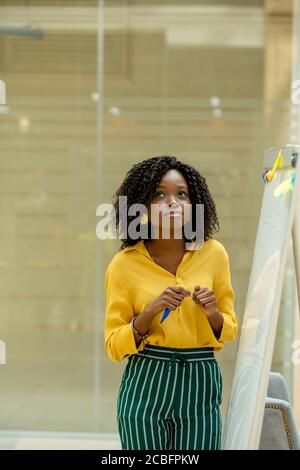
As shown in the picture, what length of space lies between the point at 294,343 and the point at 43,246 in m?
1.50

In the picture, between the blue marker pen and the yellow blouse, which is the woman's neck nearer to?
the yellow blouse

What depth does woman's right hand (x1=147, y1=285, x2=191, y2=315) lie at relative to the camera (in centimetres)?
206

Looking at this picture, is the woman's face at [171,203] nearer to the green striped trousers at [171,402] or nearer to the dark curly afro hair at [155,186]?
the dark curly afro hair at [155,186]

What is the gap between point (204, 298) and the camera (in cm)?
210

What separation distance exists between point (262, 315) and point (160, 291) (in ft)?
0.88

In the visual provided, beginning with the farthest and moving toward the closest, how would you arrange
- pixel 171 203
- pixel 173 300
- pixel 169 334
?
pixel 171 203
pixel 169 334
pixel 173 300

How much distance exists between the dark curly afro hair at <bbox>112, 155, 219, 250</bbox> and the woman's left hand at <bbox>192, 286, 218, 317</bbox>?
0.80 feet

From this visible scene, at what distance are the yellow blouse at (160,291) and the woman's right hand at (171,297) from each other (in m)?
0.10

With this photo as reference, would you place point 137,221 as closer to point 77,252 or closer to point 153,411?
point 153,411

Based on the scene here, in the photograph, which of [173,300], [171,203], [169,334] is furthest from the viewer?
[171,203]

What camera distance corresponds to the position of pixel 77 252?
5023mm

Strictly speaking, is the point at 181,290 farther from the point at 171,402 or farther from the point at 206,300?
the point at 171,402

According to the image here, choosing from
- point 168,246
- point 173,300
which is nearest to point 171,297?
point 173,300

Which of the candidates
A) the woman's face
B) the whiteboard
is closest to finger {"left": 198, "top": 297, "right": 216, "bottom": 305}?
the whiteboard
